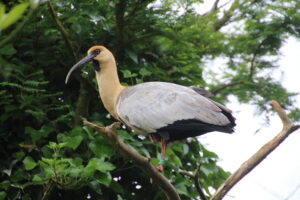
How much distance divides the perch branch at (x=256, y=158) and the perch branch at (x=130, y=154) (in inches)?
12.7

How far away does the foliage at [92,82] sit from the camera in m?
3.65

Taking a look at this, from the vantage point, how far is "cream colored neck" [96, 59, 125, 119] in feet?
12.0

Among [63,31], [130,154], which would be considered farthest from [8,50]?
[130,154]

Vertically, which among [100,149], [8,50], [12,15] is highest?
[12,15]

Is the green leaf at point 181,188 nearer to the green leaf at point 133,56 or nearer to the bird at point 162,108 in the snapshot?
the bird at point 162,108

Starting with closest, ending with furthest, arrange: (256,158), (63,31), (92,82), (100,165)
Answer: (256,158) → (100,165) → (63,31) → (92,82)

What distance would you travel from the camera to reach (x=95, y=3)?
401 centimetres

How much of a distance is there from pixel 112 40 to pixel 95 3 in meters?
0.43

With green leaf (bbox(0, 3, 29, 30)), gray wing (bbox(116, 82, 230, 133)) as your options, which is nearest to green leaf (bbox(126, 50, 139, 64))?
gray wing (bbox(116, 82, 230, 133))

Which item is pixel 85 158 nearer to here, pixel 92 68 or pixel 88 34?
pixel 92 68

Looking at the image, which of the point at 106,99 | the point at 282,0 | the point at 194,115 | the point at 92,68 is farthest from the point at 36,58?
the point at 282,0

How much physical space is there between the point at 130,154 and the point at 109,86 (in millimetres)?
1107

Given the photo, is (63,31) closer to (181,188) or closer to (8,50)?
(8,50)

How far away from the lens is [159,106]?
11.2 feet
